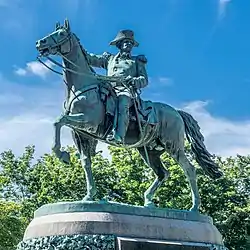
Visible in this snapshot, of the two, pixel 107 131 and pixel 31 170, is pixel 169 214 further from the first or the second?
pixel 31 170

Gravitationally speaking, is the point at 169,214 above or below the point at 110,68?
below

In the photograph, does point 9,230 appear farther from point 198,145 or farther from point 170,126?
point 170,126

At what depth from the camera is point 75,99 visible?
12766 mm

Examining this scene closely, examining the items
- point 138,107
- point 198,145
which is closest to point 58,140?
point 138,107

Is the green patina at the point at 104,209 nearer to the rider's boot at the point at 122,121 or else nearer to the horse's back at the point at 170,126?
the rider's boot at the point at 122,121

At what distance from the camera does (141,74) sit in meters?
14.0

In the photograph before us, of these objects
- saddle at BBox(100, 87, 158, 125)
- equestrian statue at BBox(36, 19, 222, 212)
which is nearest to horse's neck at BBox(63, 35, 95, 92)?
equestrian statue at BBox(36, 19, 222, 212)

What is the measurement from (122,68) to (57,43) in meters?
1.61

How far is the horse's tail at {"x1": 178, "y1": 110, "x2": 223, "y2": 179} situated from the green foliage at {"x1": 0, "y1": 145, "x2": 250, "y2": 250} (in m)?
16.2

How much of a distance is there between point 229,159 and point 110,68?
1008 inches

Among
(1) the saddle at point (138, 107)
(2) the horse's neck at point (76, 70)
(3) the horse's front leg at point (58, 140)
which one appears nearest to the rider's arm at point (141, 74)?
(1) the saddle at point (138, 107)

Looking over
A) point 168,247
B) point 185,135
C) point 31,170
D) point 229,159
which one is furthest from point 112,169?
point 168,247

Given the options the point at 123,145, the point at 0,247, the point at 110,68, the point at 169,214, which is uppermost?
the point at 0,247

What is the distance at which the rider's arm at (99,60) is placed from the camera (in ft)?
45.9
